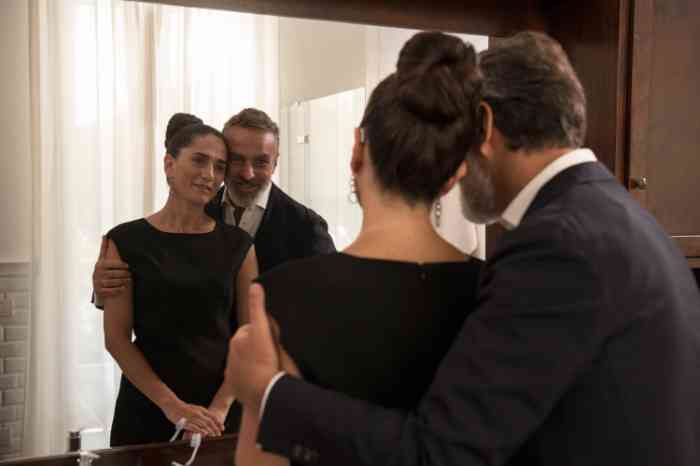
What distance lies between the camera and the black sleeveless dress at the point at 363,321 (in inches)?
29.2

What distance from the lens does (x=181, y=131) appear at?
119cm

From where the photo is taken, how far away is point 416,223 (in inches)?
30.8

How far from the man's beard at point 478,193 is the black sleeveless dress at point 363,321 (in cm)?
16

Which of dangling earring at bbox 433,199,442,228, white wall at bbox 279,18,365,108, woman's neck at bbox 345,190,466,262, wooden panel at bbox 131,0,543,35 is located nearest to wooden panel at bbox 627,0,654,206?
wooden panel at bbox 131,0,543,35

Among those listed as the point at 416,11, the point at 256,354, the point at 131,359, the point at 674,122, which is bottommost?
the point at 131,359

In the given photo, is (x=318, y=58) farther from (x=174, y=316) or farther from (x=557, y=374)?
(x=557, y=374)

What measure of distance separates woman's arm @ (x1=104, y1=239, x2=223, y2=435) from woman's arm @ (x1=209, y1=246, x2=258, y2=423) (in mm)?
30

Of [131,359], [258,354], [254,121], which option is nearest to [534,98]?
[258,354]

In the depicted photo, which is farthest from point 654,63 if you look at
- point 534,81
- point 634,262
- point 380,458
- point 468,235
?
point 380,458

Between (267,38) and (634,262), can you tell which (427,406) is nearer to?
(634,262)

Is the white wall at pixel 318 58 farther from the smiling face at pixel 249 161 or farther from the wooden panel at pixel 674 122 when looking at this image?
the wooden panel at pixel 674 122

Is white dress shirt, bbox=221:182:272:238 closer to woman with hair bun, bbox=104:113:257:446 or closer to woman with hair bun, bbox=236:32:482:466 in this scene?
woman with hair bun, bbox=104:113:257:446

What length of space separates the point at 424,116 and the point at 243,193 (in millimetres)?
591

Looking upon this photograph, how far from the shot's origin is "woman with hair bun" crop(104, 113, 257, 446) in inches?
46.6
